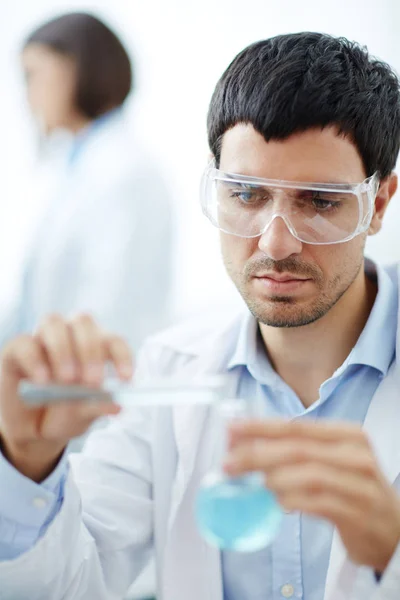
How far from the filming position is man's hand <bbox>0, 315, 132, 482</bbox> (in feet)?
3.80

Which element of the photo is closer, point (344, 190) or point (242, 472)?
point (242, 472)

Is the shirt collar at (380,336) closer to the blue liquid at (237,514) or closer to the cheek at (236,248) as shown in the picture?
the cheek at (236,248)

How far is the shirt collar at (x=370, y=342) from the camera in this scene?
1688 millimetres

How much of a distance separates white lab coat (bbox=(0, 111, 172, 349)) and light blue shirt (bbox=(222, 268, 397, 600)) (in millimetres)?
1018

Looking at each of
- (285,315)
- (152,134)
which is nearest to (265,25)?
(152,134)

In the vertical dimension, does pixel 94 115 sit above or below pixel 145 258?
above

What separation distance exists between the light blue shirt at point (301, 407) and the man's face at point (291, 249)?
15 cm

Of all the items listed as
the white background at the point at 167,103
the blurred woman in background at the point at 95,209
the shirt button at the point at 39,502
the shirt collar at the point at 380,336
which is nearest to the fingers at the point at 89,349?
the shirt button at the point at 39,502

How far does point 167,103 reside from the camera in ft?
11.8

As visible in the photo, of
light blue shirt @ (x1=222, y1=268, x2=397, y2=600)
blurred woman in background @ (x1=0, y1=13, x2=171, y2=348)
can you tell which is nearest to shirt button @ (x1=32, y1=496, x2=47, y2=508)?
light blue shirt @ (x1=222, y1=268, x2=397, y2=600)

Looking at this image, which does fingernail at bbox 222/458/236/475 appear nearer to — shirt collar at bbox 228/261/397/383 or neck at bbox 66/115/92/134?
shirt collar at bbox 228/261/397/383

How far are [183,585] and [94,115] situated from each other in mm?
1973

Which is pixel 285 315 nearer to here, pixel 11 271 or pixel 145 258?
pixel 145 258

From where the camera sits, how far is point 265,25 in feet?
10.9
